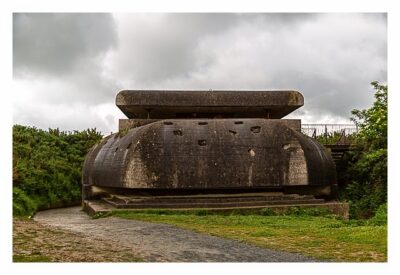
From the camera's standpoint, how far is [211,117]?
19.8 meters

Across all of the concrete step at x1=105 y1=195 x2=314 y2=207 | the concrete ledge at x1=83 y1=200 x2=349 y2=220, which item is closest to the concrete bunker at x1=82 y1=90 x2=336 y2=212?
the concrete step at x1=105 y1=195 x2=314 y2=207

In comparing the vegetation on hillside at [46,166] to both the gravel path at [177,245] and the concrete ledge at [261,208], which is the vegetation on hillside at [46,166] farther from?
the gravel path at [177,245]

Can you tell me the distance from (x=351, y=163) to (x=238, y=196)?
8.08m

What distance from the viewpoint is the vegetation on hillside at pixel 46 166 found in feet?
59.9

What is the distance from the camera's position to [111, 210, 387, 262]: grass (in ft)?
27.8

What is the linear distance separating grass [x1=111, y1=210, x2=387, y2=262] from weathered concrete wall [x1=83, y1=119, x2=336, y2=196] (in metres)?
1.54

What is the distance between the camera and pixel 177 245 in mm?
9031

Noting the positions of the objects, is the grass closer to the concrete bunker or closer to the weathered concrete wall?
the concrete bunker

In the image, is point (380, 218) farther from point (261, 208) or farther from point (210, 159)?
point (210, 159)

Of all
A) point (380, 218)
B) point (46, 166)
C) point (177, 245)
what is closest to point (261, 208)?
point (380, 218)

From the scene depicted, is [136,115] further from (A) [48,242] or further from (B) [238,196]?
(A) [48,242]

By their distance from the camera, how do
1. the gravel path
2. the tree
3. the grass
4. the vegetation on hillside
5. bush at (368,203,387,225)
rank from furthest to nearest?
the vegetation on hillside → the tree → bush at (368,203,387,225) → the grass → the gravel path

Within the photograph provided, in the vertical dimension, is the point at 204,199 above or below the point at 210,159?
below

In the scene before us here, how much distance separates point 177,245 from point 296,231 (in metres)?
3.55
